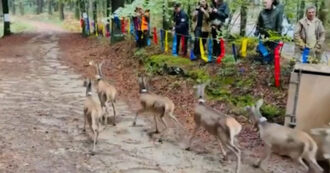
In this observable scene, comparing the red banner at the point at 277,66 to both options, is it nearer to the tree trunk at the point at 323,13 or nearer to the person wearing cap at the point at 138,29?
the tree trunk at the point at 323,13

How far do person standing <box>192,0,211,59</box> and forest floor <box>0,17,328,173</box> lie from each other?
1.39 metres

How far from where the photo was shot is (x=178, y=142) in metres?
8.06

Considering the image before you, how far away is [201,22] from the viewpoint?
Answer: 12.3m

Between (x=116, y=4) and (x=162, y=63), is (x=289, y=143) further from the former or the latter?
(x=116, y=4)

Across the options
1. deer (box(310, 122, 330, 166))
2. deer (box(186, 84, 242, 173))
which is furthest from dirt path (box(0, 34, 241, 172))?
deer (box(310, 122, 330, 166))

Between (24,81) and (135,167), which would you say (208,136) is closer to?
(135,167)

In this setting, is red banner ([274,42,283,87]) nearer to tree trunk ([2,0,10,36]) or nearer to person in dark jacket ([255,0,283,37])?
person in dark jacket ([255,0,283,37])

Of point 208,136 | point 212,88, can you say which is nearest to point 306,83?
point 208,136

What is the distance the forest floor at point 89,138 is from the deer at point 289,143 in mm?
487

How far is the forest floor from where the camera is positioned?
6.84 m

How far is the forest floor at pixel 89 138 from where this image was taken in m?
6.84

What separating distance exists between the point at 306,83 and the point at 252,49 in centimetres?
506

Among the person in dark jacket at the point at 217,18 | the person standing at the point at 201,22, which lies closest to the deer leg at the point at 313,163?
the person in dark jacket at the point at 217,18

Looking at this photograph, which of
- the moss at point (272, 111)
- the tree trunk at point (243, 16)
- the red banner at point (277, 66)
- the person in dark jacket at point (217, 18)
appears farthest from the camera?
the tree trunk at point (243, 16)
